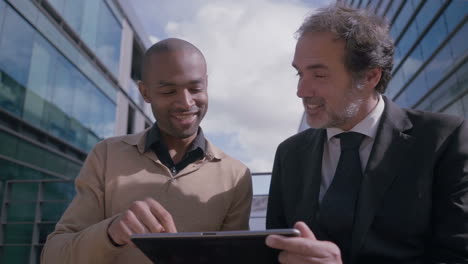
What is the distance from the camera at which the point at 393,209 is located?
2.16 meters

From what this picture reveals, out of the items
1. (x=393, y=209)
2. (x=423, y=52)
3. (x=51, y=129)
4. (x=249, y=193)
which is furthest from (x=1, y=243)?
(x=423, y=52)

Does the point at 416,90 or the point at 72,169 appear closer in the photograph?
the point at 416,90

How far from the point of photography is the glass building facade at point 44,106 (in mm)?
10422

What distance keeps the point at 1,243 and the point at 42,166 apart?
2.60 metres

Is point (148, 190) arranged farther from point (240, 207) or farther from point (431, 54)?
point (431, 54)

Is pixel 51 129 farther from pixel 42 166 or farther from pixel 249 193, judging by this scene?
pixel 249 193

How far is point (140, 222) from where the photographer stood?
1611 mm

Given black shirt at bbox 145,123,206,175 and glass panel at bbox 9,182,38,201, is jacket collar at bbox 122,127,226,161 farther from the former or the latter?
glass panel at bbox 9,182,38,201

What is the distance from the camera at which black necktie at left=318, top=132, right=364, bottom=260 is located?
7.17 ft

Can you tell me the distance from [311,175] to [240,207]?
0.48 metres

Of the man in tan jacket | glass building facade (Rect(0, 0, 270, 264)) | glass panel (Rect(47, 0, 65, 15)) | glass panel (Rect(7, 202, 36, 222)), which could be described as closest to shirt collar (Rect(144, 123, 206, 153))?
the man in tan jacket

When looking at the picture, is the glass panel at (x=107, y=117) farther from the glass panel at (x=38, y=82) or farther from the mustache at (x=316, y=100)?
the mustache at (x=316, y=100)

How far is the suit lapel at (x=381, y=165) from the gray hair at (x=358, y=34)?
390 millimetres

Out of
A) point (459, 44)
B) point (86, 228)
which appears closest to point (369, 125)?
point (86, 228)
